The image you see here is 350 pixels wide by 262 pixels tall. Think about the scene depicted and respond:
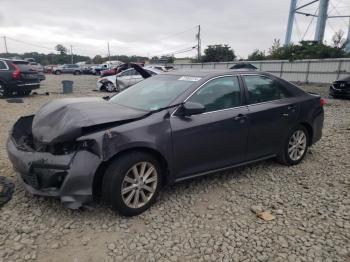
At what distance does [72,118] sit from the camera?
3.15 metres

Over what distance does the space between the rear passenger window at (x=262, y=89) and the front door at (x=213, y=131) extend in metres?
0.23

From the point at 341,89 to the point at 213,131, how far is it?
39.9ft

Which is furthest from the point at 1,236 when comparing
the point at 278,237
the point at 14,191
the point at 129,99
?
the point at 278,237

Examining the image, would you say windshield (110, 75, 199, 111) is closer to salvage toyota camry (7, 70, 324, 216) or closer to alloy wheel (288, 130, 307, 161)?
salvage toyota camry (7, 70, 324, 216)

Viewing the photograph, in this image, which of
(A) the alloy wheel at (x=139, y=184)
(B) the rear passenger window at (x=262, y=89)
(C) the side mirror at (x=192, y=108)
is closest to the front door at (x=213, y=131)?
(C) the side mirror at (x=192, y=108)

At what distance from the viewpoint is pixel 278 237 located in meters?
2.96

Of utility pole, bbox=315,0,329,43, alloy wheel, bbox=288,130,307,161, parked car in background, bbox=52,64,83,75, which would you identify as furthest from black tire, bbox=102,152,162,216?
parked car in background, bbox=52,64,83,75

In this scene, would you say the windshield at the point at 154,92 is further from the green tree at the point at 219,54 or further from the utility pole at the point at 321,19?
the green tree at the point at 219,54

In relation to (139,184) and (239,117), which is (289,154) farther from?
(139,184)

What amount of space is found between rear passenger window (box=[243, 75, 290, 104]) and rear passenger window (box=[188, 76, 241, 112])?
24 centimetres

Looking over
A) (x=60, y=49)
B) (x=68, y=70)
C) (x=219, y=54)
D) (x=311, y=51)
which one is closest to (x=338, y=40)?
(x=311, y=51)

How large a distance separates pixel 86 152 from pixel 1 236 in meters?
1.13

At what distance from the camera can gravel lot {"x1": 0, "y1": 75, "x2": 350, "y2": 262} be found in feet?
8.86

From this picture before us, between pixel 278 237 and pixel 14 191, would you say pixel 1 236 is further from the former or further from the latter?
pixel 278 237
